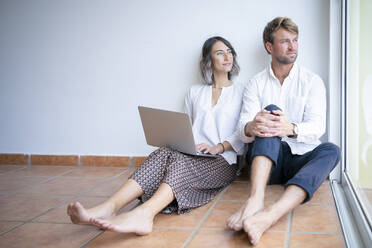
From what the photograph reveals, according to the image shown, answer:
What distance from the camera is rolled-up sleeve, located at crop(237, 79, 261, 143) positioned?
2.37 m

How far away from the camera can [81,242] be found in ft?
5.60

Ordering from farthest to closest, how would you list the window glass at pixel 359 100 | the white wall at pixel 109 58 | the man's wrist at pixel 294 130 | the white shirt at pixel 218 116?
the white wall at pixel 109 58
the white shirt at pixel 218 116
the man's wrist at pixel 294 130
the window glass at pixel 359 100

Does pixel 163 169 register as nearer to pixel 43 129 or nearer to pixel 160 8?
pixel 160 8

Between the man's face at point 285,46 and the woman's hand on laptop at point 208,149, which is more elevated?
the man's face at point 285,46

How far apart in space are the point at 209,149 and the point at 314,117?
24.3 inches

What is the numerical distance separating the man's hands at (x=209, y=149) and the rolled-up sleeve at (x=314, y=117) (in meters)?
0.50

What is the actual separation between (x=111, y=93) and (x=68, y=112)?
412mm

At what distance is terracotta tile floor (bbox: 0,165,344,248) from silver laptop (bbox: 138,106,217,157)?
13.3 inches

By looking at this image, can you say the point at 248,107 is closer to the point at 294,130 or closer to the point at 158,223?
the point at 294,130

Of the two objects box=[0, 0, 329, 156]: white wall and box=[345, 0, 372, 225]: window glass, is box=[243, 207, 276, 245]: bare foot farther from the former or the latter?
box=[0, 0, 329, 156]: white wall

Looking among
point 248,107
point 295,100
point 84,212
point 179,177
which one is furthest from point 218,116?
point 84,212

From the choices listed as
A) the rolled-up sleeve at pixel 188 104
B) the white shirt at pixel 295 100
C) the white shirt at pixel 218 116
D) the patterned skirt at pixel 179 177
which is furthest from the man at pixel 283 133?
the rolled-up sleeve at pixel 188 104

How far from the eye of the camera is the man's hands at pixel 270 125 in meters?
2.05

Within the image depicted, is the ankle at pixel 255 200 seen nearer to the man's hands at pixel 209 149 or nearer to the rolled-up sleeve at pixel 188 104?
the man's hands at pixel 209 149
